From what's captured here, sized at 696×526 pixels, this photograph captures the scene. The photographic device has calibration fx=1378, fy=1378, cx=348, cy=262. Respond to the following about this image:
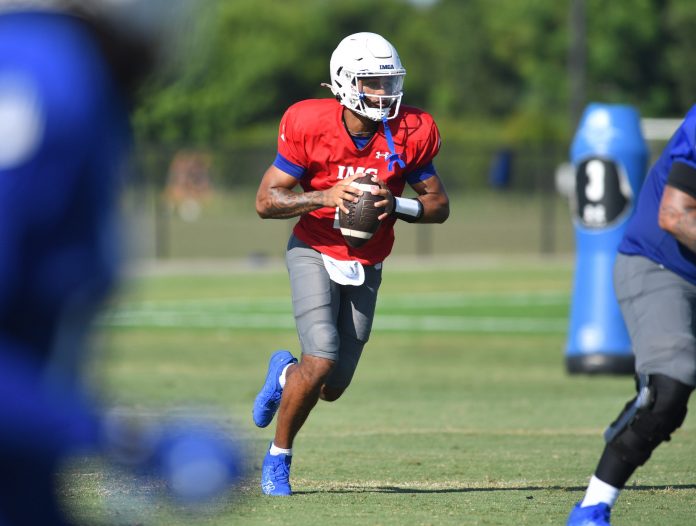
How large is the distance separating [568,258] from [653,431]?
25596mm

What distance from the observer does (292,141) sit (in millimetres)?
6469

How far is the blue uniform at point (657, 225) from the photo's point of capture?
545cm

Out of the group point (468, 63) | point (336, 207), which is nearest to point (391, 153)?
point (336, 207)

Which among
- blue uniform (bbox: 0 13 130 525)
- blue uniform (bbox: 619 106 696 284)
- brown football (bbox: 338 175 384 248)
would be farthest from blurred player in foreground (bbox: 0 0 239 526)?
brown football (bbox: 338 175 384 248)

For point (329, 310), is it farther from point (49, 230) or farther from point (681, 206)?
point (49, 230)

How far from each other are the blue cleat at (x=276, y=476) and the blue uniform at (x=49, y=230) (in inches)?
149

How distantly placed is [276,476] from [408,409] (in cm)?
432

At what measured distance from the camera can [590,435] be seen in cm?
907

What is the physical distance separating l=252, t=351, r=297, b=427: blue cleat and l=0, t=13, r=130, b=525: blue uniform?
13.3 feet

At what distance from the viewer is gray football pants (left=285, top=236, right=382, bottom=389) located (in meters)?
6.28

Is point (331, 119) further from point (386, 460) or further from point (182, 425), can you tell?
point (182, 425)

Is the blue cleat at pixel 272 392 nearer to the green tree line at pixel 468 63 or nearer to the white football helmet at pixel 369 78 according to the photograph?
the white football helmet at pixel 369 78

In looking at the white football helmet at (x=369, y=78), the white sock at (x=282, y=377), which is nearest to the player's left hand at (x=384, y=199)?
the white football helmet at (x=369, y=78)

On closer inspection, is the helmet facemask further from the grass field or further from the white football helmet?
the grass field
